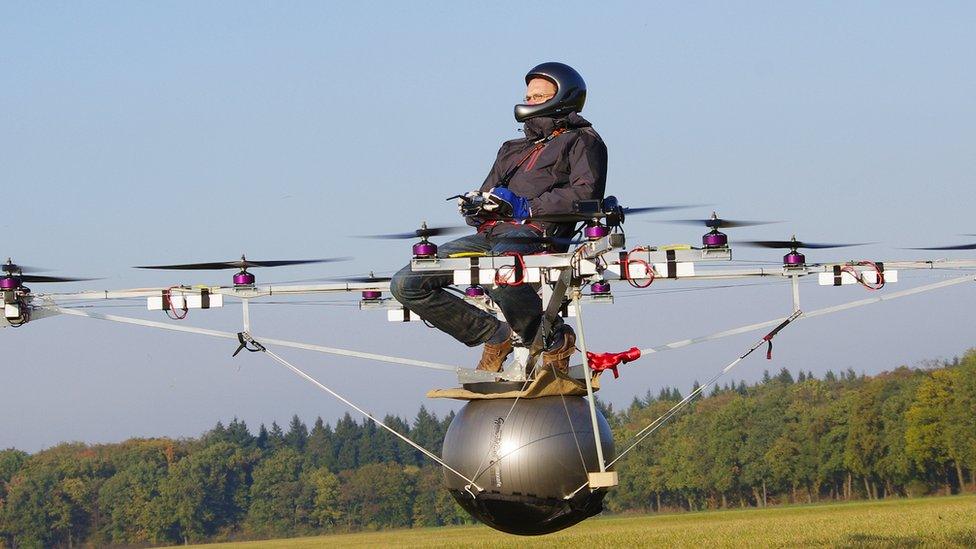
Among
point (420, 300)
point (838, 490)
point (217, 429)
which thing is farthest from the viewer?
point (217, 429)

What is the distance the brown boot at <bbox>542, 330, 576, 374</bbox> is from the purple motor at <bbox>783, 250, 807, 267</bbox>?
6118mm

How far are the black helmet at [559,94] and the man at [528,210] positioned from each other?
13mm

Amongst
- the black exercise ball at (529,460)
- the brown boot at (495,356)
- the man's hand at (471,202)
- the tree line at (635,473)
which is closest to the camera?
the man's hand at (471,202)

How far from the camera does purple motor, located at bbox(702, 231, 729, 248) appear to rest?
18.3 meters

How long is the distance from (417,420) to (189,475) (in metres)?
50.3

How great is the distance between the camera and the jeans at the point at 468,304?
17.6 m

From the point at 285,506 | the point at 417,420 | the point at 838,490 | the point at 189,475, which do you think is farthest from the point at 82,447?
the point at 838,490

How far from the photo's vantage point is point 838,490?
131 metres

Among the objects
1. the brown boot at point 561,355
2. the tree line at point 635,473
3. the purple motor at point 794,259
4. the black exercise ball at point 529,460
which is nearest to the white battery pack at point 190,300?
the black exercise ball at point 529,460

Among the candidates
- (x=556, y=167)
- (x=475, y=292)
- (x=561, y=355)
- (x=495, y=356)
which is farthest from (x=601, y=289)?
(x=556, y=167)

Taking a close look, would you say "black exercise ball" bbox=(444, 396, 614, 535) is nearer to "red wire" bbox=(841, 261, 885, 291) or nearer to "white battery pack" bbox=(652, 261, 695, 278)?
"white battery pack" bbox=(652, 261, 695, 278)

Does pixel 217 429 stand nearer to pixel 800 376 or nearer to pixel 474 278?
pixel 800 376

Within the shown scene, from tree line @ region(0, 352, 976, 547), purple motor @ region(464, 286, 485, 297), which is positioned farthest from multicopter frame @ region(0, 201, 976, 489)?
tree line @ region(0, 352, 976, 547)

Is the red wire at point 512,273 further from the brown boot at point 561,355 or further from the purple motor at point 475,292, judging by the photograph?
the purple motor at point 475,292
